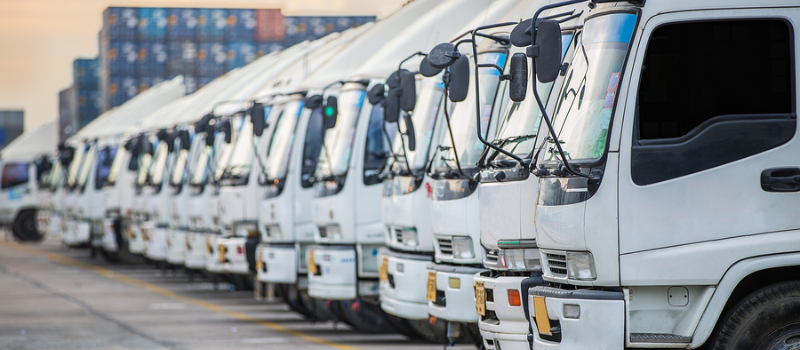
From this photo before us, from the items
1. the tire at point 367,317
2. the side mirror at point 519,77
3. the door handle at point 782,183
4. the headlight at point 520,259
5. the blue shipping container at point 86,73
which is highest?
the blue shipping container at point 86,73

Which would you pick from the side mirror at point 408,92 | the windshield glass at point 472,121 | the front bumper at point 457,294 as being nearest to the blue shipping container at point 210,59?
the side mirror at point 408,92

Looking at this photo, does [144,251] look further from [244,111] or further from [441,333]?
[441,333]

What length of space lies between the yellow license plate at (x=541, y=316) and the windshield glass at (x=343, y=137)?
18.3 ft

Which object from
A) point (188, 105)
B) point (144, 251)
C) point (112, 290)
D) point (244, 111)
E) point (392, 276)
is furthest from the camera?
point (188, 105)

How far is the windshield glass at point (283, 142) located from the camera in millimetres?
13992

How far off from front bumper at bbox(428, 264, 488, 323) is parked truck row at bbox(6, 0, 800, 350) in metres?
0.01

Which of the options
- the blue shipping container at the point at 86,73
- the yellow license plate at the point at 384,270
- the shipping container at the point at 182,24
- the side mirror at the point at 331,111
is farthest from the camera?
the blue shipping container at the point at 86,73

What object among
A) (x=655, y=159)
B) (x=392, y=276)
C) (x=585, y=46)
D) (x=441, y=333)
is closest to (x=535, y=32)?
(x=585, y=46)

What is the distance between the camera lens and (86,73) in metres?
43.4

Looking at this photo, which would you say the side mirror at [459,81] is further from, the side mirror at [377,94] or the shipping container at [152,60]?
the shipping container at [152,60]

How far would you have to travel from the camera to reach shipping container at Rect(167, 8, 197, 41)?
112 ft

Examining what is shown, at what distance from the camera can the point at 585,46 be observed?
684 centimetres

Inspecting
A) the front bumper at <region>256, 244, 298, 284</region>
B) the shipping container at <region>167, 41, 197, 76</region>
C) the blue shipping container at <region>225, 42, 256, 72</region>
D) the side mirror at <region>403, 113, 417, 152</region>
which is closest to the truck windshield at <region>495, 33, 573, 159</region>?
the side mirror at <region>403, 113, 417, 152</region>

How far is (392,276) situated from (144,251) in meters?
12.5
